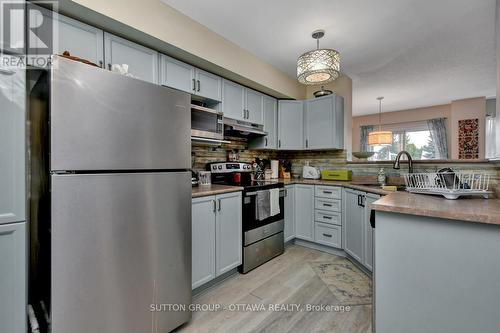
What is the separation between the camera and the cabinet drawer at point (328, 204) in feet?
9.30

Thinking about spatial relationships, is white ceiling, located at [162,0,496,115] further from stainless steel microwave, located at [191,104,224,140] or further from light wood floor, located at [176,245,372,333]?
light wood floor, located at [176,245,372,333]

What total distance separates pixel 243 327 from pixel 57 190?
1451mm

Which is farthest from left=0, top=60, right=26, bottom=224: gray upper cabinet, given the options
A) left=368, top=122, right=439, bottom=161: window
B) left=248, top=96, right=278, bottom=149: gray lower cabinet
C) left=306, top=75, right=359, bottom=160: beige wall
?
left=368, top=122, right=439, bottom=161: window

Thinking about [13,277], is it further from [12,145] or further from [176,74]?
[176,74]

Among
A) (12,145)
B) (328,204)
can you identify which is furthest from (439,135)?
(12,145)

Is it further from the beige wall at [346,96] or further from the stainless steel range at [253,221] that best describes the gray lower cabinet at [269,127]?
the beige wall at [346,96]

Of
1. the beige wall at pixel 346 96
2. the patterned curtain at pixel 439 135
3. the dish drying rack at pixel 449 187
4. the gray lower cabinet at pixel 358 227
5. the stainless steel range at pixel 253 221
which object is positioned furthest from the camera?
the patterned curtain at pixel 439 135

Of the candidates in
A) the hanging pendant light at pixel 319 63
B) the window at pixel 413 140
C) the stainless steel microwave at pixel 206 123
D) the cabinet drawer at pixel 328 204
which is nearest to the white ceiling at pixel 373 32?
the hanging pendant light at pixel 319 63

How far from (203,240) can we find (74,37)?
178cm

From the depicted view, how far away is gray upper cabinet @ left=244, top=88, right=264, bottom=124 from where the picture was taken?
2.91 meters

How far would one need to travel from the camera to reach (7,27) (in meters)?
1.17

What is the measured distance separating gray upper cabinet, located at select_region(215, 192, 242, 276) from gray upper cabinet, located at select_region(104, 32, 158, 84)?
124 centimetres

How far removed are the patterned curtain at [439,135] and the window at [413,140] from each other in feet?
0.27

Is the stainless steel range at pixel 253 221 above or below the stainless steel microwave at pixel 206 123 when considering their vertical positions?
below
